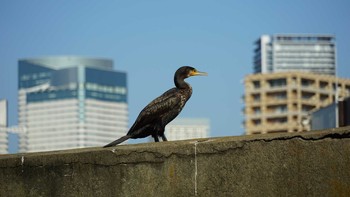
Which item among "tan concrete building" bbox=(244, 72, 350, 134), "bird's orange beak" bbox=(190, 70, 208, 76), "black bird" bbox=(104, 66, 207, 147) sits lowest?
"black bird" bbox=(104, 66, 207, 147)

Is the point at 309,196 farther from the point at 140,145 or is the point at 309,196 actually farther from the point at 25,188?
the point at 25,188

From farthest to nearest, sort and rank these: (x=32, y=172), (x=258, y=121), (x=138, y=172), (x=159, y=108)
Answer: (x=258, y=121) < (x=159, y=108) < (x=32, y=172) < (x=138, y=172)

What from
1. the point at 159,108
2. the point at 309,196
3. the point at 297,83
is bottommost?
the point at 309,196

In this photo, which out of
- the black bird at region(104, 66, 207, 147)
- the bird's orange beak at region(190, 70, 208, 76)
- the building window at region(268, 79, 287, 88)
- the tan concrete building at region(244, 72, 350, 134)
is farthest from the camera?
the building window at region(268, 79, 287, 88)

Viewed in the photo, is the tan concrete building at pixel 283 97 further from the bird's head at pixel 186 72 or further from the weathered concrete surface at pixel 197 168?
the weathered concrete surface at pixel 197 168

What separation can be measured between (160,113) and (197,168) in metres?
1.97

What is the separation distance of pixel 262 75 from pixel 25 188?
172977 mm

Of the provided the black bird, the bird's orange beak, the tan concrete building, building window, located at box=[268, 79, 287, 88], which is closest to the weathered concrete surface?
the black bird

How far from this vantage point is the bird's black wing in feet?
33.2

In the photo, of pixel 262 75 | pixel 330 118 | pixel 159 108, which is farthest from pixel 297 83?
pixel 159 108

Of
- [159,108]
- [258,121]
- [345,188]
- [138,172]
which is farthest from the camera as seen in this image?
[258,121]

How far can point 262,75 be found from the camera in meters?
181

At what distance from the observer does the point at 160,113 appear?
1023cm

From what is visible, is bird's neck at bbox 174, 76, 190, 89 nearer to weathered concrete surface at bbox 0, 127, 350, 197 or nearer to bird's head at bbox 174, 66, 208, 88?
bird's head at bbox 174, 66, 208, 88
